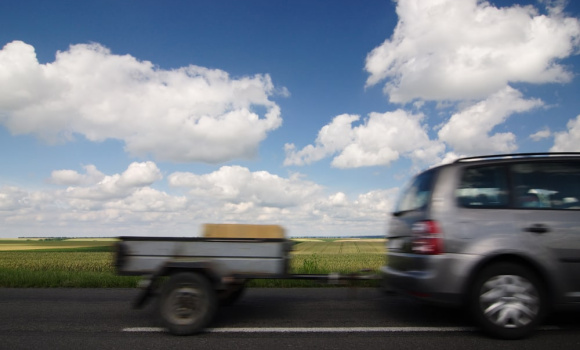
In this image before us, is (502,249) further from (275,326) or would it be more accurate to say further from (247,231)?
(247,231)

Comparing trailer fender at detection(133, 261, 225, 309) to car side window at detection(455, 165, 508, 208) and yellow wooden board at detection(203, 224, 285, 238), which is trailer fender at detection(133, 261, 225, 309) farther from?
car side window at detection(455, 165, 508, 208)

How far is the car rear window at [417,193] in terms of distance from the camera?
469cm

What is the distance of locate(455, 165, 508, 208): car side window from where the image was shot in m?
4.48

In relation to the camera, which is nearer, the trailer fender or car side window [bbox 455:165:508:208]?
car side window [bbox 455:165:508:208]

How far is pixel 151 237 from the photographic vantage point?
15.5 ft

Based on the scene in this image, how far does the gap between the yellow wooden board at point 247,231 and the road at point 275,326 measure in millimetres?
1082

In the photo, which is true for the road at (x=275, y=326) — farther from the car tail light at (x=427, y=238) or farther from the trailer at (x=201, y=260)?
the car tail light at (x=427, y=238)

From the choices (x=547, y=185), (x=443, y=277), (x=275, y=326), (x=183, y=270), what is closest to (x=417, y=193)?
(x=443, y=277)

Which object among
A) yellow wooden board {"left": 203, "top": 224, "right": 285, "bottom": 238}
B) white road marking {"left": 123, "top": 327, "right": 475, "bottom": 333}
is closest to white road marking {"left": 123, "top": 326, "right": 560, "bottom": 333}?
white road marking {"left": 123, "top": 327, "right": 475, "bottom": 333}

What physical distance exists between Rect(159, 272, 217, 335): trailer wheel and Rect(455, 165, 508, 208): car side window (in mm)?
2971

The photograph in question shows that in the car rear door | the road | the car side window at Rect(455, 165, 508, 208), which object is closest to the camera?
the road

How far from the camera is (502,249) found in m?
4.27

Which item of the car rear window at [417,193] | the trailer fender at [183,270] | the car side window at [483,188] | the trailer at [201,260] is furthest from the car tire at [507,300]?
the trailer fender at [183,270]

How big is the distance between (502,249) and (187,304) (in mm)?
3440
